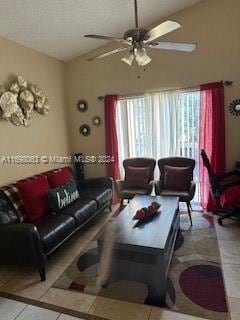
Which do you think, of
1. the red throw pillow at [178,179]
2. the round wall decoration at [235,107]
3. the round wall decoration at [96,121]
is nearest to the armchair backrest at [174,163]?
the red throw pillow at [178,179]

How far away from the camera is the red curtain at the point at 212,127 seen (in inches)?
152

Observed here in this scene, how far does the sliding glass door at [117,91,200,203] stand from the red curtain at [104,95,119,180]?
0.10 metres

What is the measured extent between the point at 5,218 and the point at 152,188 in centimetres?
219

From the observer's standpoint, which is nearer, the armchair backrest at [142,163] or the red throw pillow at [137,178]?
the red throw pillow at [137,178]

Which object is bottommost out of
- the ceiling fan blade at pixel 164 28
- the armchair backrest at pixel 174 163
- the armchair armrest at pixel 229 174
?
the armchair armrest at pixel 229 174

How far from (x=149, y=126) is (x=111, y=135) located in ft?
2.39

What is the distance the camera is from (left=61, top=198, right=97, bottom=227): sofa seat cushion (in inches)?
123

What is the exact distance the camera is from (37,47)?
151 inches

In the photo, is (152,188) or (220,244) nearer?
(220,244)

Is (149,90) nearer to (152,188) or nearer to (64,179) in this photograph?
(152,188)

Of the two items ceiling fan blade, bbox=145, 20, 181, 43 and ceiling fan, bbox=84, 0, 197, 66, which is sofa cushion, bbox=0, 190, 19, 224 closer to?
ceiling fan, bbox=84, 0, 197, 66

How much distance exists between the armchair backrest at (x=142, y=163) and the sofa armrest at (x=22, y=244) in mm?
2270

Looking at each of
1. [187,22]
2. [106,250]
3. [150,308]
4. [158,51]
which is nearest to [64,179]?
[106,250]

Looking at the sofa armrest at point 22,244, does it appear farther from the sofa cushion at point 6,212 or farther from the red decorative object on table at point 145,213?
the red decorative object on table at point 145,213
